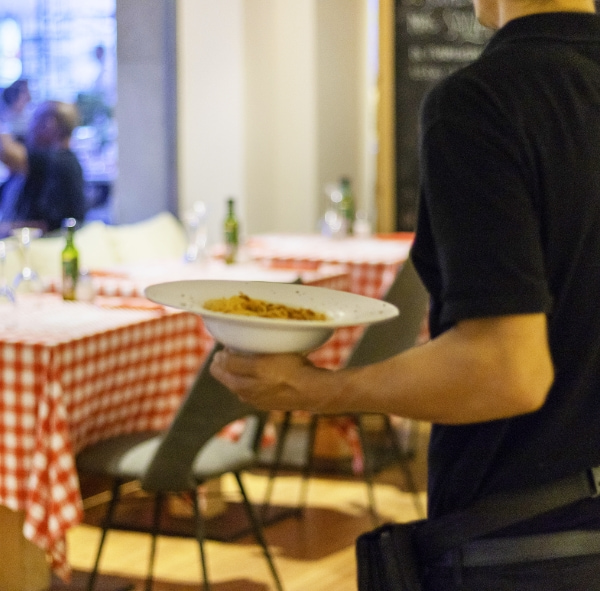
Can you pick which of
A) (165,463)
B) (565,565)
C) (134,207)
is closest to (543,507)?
(565,565)

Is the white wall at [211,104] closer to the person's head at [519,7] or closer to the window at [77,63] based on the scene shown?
the window at [77,63]

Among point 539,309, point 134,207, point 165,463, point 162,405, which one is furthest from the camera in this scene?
point 134,207

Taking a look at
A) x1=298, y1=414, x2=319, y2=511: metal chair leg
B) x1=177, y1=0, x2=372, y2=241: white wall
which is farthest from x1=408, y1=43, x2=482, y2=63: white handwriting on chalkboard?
x1=298, y1=414, x2=319, y2=511: metal chair leg

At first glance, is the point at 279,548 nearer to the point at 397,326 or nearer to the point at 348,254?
the point at 397,326

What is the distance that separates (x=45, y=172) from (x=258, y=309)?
169 inches

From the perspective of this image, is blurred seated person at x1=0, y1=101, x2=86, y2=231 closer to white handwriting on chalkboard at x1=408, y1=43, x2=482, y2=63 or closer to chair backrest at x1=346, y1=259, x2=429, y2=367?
white handwriting on chalkboard at x1=408, y1=43, x2=482, y2=63

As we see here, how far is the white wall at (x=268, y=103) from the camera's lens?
5938mm

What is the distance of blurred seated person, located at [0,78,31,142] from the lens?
16.6 feet

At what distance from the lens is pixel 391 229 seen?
20.9ft

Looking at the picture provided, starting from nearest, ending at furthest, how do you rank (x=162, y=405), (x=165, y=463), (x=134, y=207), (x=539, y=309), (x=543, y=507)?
(x=539, y=309) → (x=543, y=507) → (x=165, y=463) → (x=162, y=405) → (x=134, y=207)

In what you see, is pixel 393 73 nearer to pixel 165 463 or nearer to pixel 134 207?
pixel 134 207

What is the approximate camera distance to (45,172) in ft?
17.2

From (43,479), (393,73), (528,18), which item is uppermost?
(393,73)

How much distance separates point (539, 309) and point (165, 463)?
5.45 ft
